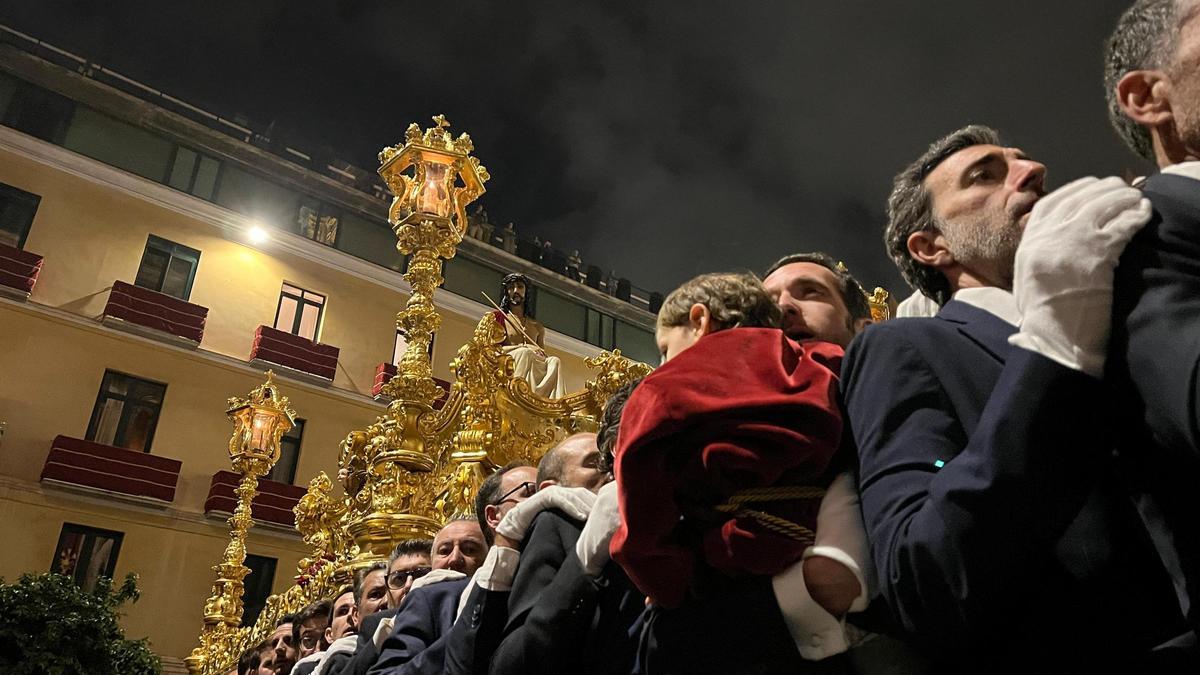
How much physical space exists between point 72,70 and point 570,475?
66.4 feet

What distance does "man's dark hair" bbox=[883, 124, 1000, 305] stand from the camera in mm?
1884

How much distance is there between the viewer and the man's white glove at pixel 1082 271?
1.16 m

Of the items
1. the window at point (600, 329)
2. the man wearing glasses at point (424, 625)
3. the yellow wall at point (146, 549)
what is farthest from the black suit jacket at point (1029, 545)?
the window at point (600, 329)

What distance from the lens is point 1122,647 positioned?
3.82 feet

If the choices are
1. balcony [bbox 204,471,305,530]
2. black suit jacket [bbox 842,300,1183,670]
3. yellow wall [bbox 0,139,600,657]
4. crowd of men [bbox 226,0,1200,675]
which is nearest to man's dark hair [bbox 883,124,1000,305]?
crowd of men [bbox 226,0,1200,675]

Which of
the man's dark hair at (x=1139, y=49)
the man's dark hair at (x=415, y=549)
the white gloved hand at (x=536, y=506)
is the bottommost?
the white gloved hand at (x=536, y=506)

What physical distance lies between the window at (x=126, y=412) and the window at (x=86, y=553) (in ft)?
5.42

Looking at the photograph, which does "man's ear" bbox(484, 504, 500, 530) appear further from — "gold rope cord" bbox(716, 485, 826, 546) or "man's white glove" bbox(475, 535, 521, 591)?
"gold rope cord" bbox(716, 485, 826, 546)

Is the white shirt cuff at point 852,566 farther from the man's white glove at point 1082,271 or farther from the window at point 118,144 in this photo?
the window at point 118,144

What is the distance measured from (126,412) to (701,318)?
17.8 metres

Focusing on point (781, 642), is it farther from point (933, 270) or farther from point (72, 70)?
point (72, 70)

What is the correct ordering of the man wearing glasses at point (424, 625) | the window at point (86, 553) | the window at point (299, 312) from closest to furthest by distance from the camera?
the man wearing glasses at point (424, 625)
the window at point (86, 553)
the window at point (299, 312)

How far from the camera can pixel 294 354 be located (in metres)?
18.8

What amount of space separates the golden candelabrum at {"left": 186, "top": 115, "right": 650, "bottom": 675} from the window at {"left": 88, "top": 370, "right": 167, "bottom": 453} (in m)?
10.2
